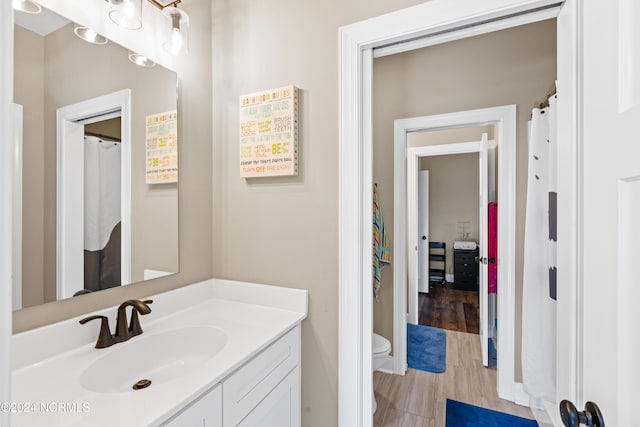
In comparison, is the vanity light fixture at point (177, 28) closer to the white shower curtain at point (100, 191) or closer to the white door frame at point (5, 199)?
the white shower curtain at point (100, 191)

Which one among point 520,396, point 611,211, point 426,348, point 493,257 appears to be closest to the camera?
point 611,211

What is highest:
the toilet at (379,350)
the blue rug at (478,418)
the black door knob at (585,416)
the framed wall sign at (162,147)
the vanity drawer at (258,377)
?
the framed wall sign at (162,147)

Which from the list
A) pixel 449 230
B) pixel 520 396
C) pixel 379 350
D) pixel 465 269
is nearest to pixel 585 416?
pixel 379 350

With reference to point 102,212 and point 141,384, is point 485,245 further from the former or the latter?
point 102,212

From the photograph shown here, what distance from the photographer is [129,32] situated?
1.22m

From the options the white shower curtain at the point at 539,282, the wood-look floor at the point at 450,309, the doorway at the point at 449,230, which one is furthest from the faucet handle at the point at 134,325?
the doorway at the point at 449,230

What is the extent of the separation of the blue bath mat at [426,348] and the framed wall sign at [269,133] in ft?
6.90

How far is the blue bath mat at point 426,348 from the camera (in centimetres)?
254

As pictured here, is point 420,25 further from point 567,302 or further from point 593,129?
point 567,302

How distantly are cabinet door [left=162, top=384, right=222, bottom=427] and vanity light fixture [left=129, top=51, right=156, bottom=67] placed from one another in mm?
1261

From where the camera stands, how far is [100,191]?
3.78ft

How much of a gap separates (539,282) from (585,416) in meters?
1.35

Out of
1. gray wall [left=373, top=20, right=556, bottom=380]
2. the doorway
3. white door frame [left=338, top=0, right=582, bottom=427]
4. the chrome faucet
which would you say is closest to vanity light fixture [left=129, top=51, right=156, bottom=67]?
white door frame [left=338, top=0, right=582, bottom=427]

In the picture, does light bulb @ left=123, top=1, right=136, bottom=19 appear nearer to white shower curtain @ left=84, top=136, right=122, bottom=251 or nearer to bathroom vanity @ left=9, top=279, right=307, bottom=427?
white shower curtain @ left=84, top=136, right=122, bottom=251
